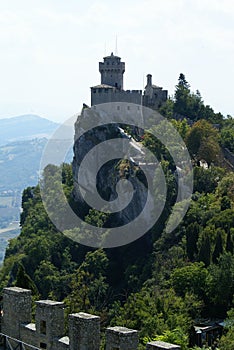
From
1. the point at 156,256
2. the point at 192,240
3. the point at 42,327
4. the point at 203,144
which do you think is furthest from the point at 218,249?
the point at 42,327

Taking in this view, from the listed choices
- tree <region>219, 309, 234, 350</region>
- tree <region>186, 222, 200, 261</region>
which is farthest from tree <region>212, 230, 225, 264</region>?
tree <region>219, 309, 234, 350</region>

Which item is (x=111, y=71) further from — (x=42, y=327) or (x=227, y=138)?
(x=42, y=327)

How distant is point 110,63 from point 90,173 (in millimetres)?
14243

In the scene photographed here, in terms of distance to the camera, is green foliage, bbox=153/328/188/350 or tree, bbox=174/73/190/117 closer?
green foliage, bbox=153/328/188/350

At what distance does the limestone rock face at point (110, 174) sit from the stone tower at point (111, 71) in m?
7.07

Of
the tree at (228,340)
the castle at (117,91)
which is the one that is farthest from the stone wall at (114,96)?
the tree at (228,340)

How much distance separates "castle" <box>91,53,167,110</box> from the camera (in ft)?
304

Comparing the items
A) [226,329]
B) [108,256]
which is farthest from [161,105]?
[226,329]

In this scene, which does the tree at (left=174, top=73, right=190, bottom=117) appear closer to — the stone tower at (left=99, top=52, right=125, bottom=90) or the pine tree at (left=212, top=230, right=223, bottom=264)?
the stone tower at (left=99, top=52, right=125, bottom=90)

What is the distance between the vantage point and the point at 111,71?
97.4m

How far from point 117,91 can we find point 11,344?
76856mm

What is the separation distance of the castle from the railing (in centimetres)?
7487

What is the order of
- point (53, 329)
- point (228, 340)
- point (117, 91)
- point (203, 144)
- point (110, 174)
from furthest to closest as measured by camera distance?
point (117, 91), point (110, 174), point (203, 144), point (228, 340), point (53, 329)

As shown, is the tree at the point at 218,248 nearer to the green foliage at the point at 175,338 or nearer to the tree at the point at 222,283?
the tree at the point at 222,283
